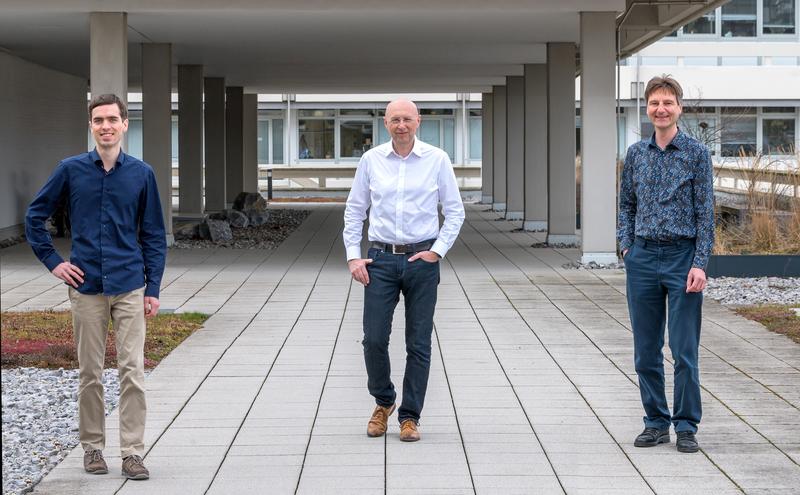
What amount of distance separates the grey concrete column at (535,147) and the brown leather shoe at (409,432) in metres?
17.3

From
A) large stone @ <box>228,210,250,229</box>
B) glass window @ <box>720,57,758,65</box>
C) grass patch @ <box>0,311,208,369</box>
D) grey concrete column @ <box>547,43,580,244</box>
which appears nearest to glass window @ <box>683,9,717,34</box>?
glass window @ <box>720,57,758,65</box>

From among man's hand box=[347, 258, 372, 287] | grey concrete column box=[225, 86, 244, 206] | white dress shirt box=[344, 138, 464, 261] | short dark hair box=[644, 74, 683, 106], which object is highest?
grey concrete column box=[225, 86, 244, 206]

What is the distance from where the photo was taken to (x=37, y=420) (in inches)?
289

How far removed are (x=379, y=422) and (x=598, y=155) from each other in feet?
35.5

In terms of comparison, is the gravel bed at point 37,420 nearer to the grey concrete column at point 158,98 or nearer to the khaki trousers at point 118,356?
the khaki trousers at point 118,356

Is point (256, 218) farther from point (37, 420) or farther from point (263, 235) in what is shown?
point (37, 420)

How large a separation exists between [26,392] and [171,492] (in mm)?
2833

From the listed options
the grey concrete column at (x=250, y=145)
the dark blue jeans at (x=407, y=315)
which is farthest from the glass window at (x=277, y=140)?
the dark blue jeans at (x=407, y=315)

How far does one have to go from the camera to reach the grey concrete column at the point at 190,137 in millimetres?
26391

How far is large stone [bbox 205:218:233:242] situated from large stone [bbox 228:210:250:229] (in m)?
3.52

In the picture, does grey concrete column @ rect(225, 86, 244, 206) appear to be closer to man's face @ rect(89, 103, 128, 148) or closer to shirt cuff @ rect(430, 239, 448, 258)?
shirt cuff @ rect(430, 239, 448, 258)

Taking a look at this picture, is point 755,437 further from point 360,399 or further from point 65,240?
point 65,240

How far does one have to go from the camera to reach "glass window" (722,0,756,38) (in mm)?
49281

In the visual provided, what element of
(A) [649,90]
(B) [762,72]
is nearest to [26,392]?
(A) [649,90]
